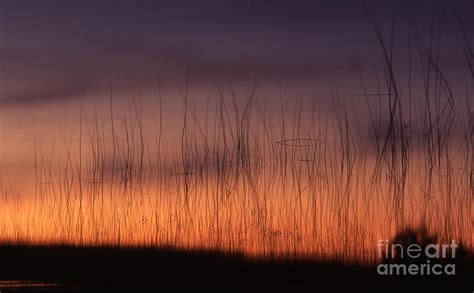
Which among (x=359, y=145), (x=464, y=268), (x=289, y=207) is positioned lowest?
(x=464, y=268)

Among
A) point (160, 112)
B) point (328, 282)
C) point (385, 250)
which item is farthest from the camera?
point (160, 112)

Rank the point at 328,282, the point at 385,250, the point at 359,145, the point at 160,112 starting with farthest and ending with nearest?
1. the point at 160,112
2. the point at 359,145
3. the point at 385,250
4. the point at 328,282

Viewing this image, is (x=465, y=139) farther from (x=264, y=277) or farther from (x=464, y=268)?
(x=264, y=277)

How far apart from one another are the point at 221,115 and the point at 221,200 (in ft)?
1.40

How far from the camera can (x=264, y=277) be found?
9.95 ft

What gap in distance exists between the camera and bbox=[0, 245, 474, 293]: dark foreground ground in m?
2.71

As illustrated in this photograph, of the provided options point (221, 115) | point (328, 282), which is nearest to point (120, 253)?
point (221, 115)

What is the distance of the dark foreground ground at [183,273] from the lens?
271 cm

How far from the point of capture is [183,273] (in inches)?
122

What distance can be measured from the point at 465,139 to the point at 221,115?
46.4 inches

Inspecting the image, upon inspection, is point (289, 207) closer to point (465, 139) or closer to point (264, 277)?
point (264, 277)

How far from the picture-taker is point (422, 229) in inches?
128

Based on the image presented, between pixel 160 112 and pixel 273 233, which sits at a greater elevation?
pixel 160 112

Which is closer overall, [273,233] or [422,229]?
[422,229]
